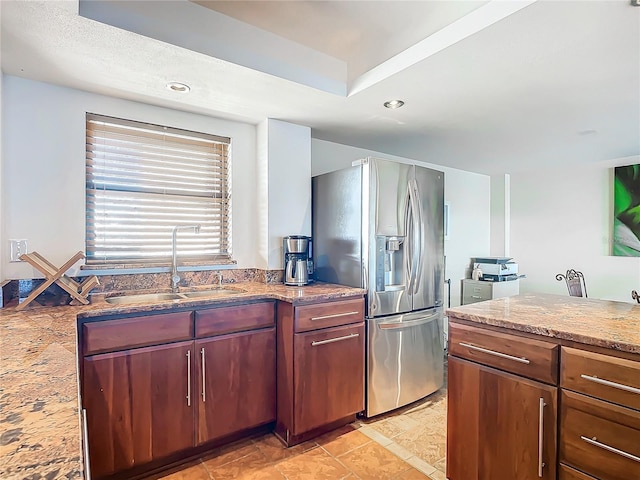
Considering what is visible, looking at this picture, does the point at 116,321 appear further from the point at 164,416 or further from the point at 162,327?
the point at 164,416

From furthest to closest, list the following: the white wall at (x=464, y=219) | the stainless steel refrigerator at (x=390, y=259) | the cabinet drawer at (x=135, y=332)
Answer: the white wall at (x=464, y=219) → the stainless steel refrigerator at (x=390, y=259) → the cabinet drawer at (x=135, y=332)

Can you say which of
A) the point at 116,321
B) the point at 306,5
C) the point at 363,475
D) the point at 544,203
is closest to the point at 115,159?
the point at 116,321

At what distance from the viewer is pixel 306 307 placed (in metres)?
2.16

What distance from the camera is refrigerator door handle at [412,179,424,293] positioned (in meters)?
2.70

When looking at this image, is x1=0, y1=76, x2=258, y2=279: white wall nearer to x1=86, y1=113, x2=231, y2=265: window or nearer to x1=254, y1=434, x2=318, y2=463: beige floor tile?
x1=86, y1=113, x2=231, y2=265: window

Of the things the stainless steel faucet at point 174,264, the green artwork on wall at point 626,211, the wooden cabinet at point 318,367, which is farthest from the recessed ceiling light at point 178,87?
the green artwork on wall at point 626,211

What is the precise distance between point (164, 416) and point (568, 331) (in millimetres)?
1965

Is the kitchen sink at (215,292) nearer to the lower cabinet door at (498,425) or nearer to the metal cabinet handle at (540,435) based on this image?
the lower cabinet door at (498,425)

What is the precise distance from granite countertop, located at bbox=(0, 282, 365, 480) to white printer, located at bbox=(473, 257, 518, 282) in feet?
13.1

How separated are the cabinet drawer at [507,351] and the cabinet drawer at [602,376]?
0.15ft

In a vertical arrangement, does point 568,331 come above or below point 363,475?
above

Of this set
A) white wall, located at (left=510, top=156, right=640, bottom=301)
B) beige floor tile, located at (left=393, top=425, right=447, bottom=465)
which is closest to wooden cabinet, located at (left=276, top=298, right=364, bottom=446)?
beige floor tile, located at (left=393, top=425, right=447, bottom=465)

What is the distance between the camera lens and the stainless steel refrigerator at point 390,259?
247 centimetres

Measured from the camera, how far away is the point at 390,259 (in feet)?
8.53
